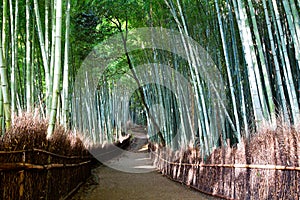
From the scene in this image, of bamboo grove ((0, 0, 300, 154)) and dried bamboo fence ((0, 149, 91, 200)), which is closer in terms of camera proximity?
dried bamboo fence ((0, 149, 91, 200))

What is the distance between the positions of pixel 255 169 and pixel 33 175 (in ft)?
7.53

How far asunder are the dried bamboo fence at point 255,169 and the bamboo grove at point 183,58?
0.26 meters

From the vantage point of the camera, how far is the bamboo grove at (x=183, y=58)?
404 centimetres

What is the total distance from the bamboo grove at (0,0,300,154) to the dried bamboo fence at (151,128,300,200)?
10.2 inches

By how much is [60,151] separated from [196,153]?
2.55 metres

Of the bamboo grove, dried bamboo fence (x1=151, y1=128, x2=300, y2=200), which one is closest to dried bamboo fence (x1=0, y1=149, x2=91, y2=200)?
the bamboo grove

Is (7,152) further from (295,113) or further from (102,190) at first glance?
(102,190)

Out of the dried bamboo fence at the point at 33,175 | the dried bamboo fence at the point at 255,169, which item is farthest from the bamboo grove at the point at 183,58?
the dried bamboo fence at the point at 33,175

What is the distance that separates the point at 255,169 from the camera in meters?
3.83

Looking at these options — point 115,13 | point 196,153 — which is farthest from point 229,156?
point 115,13

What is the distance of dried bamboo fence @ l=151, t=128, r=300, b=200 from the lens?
318 centimetres

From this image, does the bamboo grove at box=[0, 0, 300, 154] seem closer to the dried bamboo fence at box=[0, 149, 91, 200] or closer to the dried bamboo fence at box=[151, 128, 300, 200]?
the dried bamboo fence at box=[151, 128, 300, 200]

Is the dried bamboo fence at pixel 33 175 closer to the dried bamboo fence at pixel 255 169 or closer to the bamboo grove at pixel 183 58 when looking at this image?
the bamboo grove at pixel 183 58

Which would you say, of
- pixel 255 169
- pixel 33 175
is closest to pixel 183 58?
pixel 255 169
